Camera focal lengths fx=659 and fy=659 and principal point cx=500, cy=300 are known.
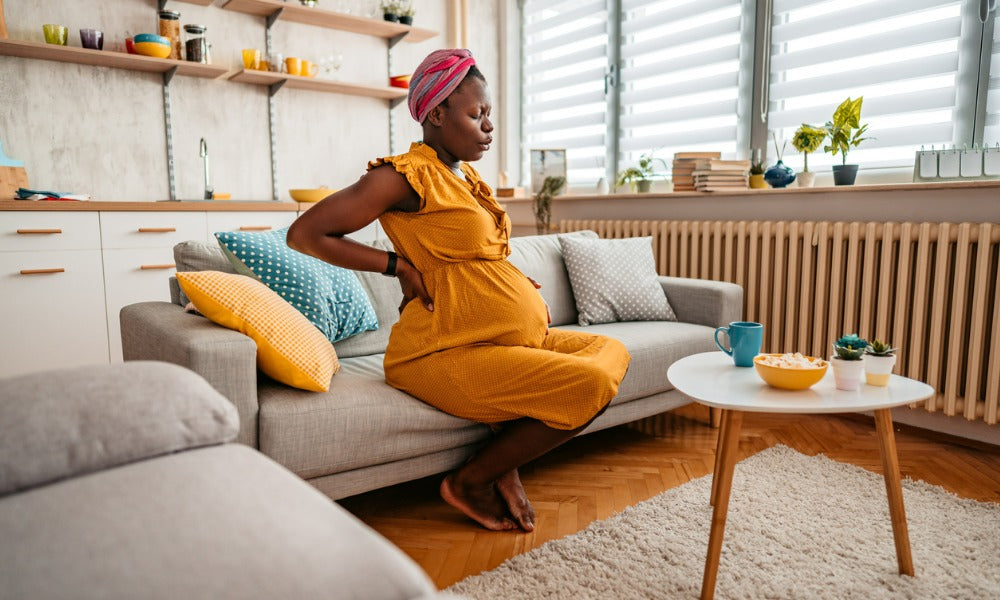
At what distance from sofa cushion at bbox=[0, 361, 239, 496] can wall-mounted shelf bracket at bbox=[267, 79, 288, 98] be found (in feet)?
11.3

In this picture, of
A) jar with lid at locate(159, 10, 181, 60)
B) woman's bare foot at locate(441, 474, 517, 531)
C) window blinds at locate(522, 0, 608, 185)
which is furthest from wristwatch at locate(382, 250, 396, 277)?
window blinds at locate(522, 0, 608, 185)

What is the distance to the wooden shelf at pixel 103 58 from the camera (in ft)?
10.2

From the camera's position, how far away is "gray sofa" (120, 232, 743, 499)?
1.48 meters

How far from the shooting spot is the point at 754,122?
11.1ft

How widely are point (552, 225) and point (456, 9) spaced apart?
5.64 feet

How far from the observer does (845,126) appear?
278 cm

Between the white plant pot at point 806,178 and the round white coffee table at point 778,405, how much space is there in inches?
62.8

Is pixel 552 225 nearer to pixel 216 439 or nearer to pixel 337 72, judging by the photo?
pixel 337 72

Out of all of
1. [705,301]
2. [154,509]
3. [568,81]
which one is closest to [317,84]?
Answer: [568,81]

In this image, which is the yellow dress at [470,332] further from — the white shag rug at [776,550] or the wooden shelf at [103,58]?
the wooden shelf at [103,58]

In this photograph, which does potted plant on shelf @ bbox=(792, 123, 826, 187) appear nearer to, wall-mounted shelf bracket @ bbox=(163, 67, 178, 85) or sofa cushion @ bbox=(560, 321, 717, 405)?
sofa cushion @ bbox=(560, 321, 717, 405)

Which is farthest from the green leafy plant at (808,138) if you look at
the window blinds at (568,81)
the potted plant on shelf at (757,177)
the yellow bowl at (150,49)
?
the yellow bowl at (150,49)

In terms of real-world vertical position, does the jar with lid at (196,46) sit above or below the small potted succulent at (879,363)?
above

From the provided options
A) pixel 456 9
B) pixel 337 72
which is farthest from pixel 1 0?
pixel 456 9
